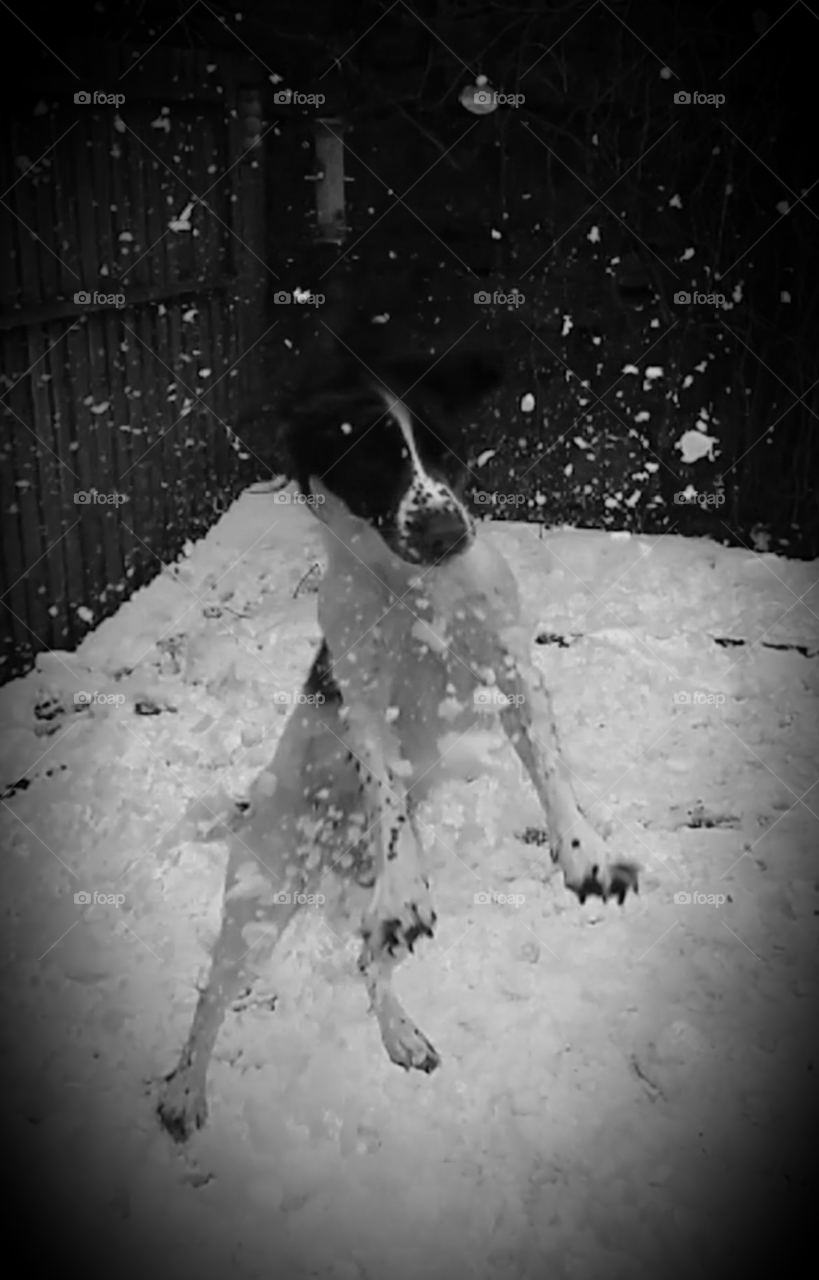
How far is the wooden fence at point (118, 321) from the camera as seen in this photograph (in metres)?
2.26

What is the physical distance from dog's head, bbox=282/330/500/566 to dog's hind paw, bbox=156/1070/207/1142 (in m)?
0.92

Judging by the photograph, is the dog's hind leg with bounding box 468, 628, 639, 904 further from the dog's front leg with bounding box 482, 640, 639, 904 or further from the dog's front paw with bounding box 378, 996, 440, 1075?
the dog's front paw with bounding box 378, 996, 440, 1075

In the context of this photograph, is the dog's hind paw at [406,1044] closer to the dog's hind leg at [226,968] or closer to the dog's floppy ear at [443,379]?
the dog's hind leg at [226,968]

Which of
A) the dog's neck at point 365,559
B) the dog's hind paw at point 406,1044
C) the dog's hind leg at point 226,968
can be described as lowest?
the dog's hind paw at point 406,1044

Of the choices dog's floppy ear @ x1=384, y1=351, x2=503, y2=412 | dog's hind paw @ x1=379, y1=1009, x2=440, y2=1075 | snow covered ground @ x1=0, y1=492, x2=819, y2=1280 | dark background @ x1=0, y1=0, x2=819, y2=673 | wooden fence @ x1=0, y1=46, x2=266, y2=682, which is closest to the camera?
snow covered ground @ x1=0, y1=492, x2=819, y2=1280

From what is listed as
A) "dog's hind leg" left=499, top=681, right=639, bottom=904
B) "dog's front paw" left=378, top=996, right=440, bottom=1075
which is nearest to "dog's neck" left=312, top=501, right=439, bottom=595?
"dog's hind leg" left=499, top=681, right=639, bottom=904

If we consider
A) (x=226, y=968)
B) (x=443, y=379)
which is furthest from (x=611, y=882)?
(x=443, y=379)

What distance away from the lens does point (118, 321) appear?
9.21 ft

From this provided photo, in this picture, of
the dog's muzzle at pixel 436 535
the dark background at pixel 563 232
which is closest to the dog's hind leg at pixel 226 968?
the dog's muzzle at pixel 436 535

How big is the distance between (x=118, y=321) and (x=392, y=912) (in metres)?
2.26

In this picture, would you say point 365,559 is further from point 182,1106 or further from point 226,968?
point 182,1106

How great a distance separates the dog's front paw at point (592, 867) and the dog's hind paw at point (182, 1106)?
27.9 inches

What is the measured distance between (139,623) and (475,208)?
1553 mm

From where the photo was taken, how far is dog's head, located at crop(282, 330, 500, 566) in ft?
4.76
